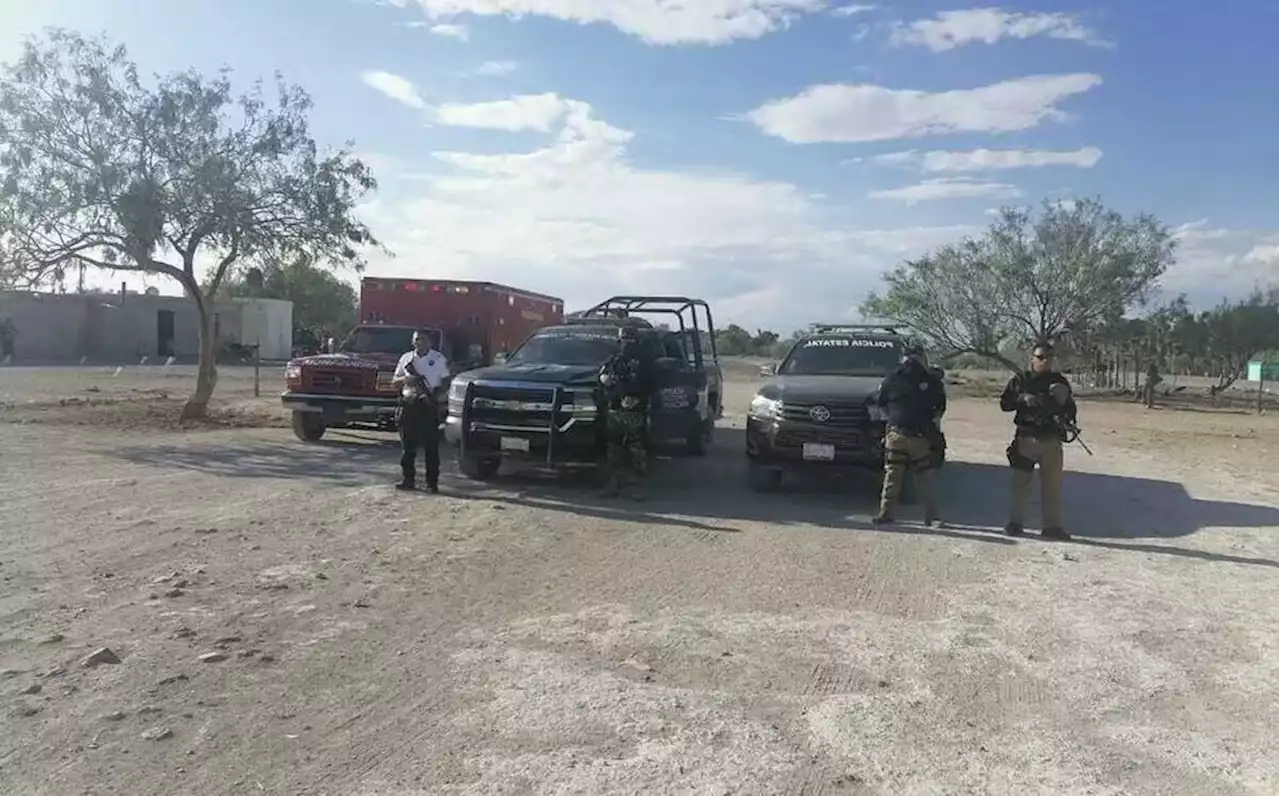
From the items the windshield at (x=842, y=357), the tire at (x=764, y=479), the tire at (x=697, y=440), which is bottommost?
the tire at (x=764, y=479)

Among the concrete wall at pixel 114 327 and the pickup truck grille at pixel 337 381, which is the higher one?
the concrete wall at pixel 114 327

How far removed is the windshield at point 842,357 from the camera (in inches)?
504

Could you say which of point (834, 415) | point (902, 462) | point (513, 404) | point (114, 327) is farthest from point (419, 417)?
point (114, 327)

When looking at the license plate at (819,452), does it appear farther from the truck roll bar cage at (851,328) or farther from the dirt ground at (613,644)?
the truck roll bar cage at (851,328)

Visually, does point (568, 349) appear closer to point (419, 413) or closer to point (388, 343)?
point (419, 413)

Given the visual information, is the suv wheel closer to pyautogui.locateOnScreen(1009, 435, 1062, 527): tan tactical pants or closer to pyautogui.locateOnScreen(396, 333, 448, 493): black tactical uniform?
pyautogui.locateOnScreen(396, 333, 448, 493): black tactical uniform

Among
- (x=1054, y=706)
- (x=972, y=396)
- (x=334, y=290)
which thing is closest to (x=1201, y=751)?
(x=1054, y=706)

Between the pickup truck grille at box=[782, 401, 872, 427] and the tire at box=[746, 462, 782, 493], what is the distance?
34.4 inches

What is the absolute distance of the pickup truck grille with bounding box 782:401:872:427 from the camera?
10961mm

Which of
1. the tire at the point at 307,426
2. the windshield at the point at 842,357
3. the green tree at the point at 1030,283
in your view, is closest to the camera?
the windshield at the point at 842,357

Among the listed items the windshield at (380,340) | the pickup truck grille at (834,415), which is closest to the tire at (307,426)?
the windshield at (380,340)

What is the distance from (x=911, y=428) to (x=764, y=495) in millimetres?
2271

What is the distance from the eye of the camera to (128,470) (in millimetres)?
12344

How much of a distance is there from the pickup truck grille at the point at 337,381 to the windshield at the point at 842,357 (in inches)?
223
